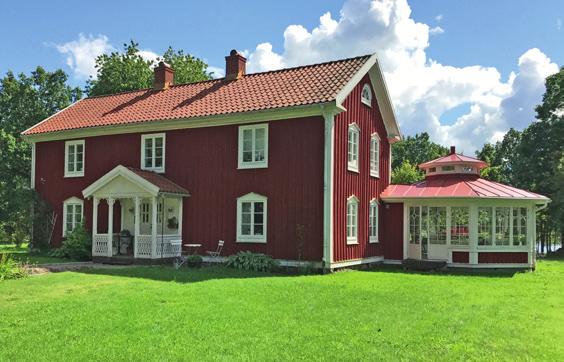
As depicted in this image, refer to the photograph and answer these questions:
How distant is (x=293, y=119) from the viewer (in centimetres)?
1805

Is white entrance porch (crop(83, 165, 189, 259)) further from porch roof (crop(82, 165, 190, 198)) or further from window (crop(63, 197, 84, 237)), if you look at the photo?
window (crop(63, 197, 84, 237))

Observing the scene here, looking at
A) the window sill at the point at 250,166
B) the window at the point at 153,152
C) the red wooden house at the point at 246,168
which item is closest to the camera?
the red wooden house at the point at 246,168

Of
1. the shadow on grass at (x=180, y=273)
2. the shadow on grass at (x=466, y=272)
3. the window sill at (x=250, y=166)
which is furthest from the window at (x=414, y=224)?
the shadow on grass at (x=180, y=273)

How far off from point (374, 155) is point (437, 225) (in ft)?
12.2

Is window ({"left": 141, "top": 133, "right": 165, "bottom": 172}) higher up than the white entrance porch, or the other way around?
window ({"left": 141, "top": 133, "right": 165, "bottom": 172})

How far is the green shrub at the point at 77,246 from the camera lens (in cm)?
2105

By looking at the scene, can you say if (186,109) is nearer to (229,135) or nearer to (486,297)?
(229,135)

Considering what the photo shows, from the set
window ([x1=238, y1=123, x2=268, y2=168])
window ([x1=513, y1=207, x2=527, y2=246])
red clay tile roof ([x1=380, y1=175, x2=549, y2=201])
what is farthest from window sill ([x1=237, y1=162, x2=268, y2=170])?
window ([x1=513, y1=207, x2=527, y2=246])

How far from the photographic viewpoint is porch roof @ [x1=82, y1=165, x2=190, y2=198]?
18.7m

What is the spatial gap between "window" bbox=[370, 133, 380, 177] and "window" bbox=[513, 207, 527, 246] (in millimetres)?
5285

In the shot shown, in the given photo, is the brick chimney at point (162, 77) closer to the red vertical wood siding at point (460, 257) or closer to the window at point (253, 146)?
the window at point (253, 146)

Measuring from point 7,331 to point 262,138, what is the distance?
450 inches

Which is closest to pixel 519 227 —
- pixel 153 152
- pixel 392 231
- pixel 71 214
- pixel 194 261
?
pixel 392 231

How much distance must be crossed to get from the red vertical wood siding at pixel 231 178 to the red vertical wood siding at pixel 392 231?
16.9 feet
